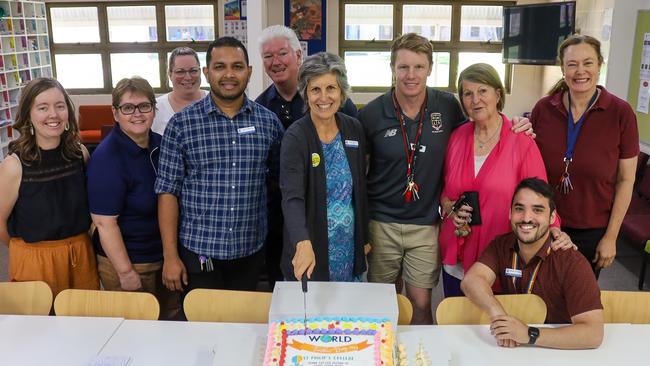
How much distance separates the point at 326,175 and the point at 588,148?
1219 millimetres

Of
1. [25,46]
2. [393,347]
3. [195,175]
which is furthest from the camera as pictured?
[25,46]

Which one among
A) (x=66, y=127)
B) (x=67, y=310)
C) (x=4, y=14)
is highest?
(x=4, y=14)

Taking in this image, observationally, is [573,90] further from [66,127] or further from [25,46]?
[25,46]

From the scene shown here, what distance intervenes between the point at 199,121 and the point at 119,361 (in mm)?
986

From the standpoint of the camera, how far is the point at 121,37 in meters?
8.26

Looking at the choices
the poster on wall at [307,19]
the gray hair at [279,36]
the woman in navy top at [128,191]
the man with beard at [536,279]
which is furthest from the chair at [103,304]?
the poster on wall at [307,19]

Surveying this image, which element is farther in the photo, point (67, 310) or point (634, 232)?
point (634, 232)

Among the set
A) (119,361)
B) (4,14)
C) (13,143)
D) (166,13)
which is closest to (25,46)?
(4,14)

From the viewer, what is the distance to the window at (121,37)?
8.07m

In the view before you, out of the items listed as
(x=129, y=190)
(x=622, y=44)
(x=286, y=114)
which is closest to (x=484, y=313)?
(x=286, y=114)

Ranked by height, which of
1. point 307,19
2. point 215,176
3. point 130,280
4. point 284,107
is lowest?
point 130,280

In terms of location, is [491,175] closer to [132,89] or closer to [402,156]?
[402,156]

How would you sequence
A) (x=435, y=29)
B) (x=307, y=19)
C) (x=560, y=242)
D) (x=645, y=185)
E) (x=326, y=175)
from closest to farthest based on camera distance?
(x=560, y=242)
(x=326, y=175)
(x=645, y=185)
(x=307, y=19)
(x=435, y=29)

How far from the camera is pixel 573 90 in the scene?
2.43 m
